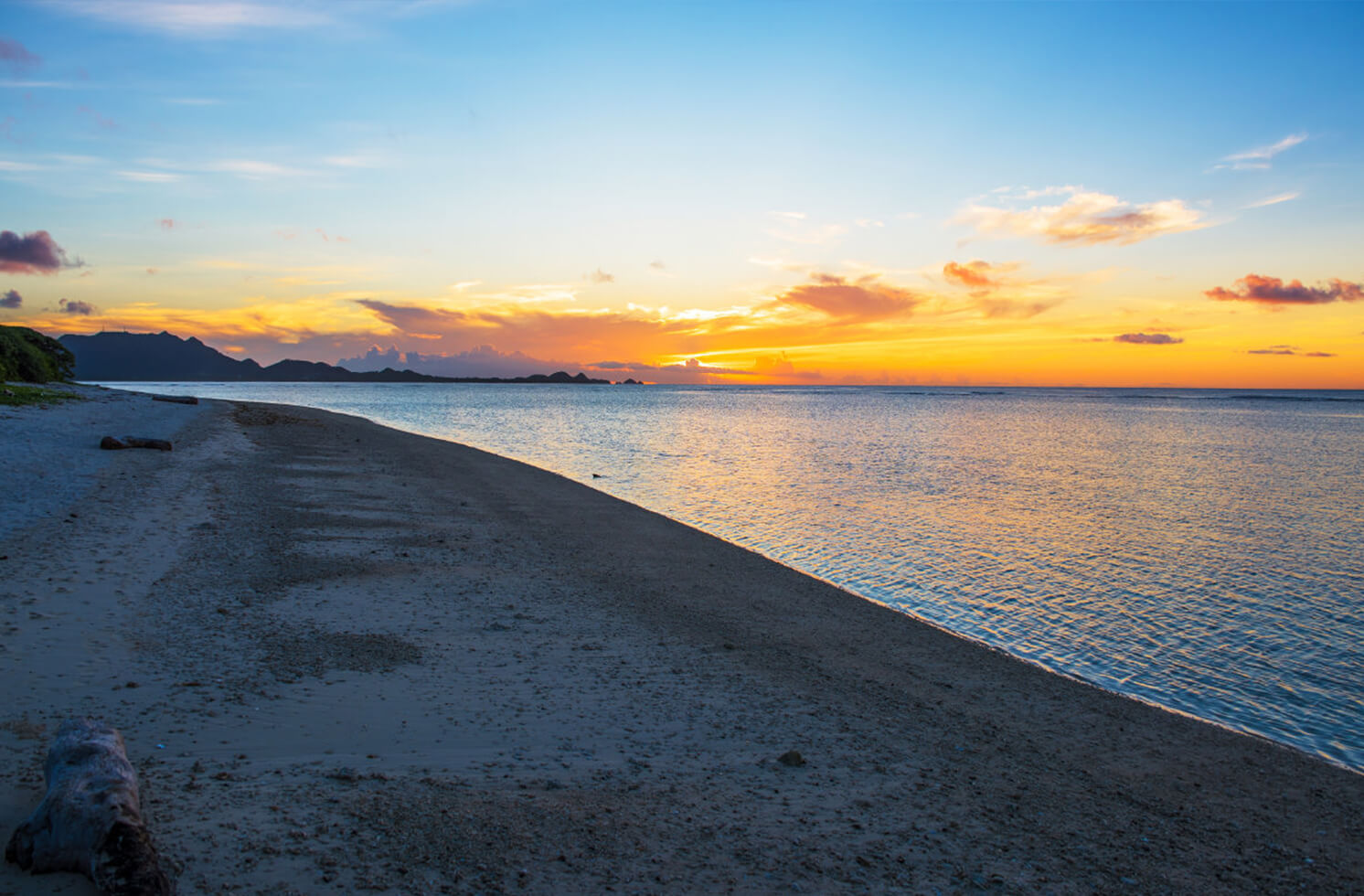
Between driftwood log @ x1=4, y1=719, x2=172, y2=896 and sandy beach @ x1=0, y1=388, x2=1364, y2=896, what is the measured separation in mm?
132

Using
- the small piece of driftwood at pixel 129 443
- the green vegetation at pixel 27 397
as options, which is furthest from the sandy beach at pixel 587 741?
the green vegetation at pixel 27 397

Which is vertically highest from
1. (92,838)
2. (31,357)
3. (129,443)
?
(31,357)

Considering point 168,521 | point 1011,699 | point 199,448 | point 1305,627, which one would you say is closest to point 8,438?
point 199,448

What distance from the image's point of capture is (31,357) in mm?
51844

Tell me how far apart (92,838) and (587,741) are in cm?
360

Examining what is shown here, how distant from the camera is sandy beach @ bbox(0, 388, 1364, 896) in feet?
16.4

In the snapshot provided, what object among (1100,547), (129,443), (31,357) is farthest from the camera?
(31,357)

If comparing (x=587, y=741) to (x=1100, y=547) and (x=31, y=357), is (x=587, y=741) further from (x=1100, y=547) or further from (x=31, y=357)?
(x=31, y=357)

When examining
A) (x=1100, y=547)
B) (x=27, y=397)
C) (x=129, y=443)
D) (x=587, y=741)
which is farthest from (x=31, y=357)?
(x=1100, y=547)

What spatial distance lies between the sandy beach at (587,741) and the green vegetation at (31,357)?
154 ft

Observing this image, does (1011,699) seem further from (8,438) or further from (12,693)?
(8,438)

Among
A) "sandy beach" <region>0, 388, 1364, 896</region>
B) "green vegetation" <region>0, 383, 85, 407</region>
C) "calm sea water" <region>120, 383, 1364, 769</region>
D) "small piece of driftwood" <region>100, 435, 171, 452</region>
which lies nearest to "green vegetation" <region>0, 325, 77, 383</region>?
"green vegetation" <region>0, 383, 85, 407</region>

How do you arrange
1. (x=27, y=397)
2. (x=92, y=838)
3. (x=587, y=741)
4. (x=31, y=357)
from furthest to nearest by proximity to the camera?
(x=31, y=357), (x=27, y=397), (x=587, y=741), (x=92, y=838)

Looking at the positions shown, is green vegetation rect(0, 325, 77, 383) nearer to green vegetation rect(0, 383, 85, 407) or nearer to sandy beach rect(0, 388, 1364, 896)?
green vegetation rect(0, 383, 85, 407)
